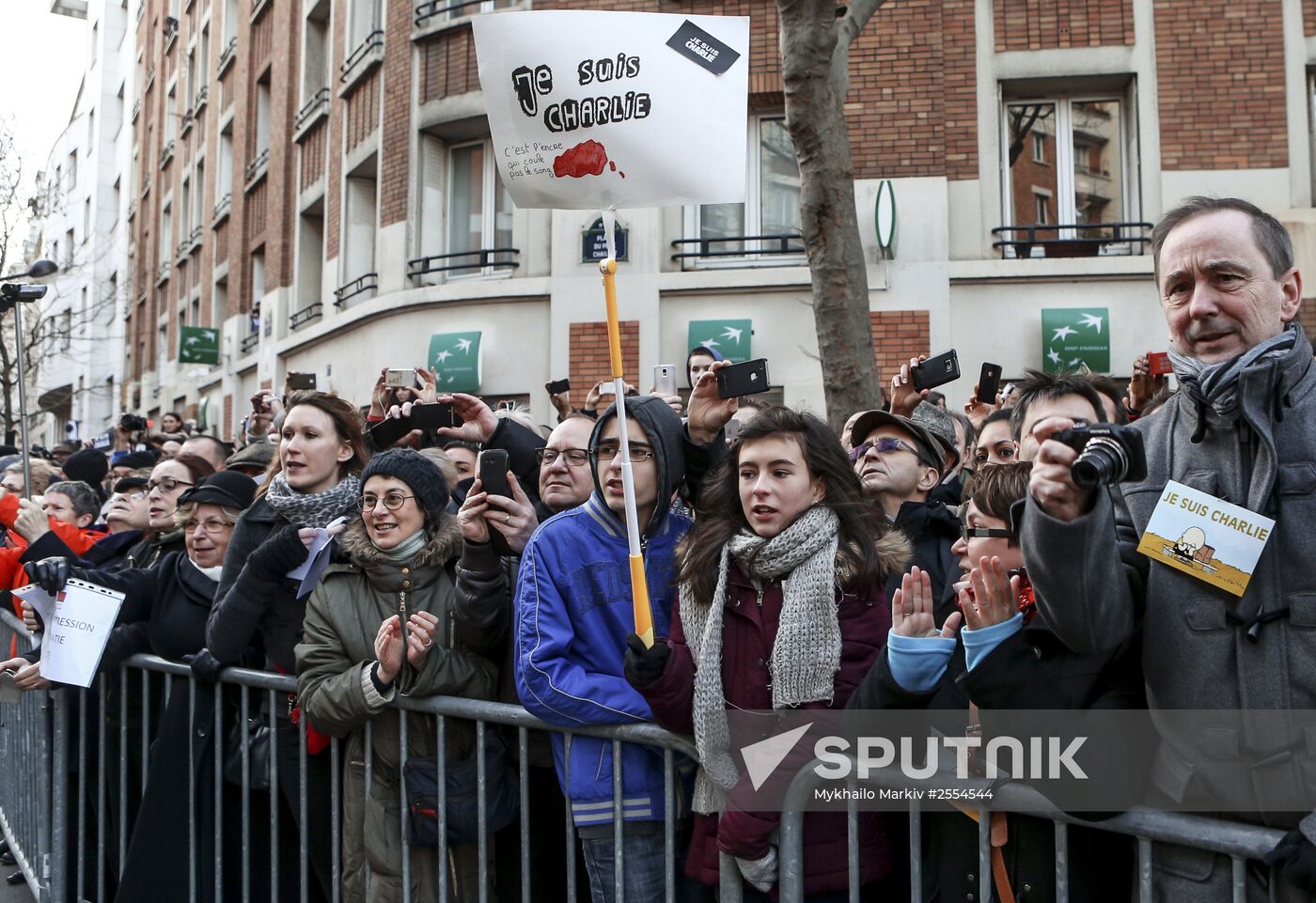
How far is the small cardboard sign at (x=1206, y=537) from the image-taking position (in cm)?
197

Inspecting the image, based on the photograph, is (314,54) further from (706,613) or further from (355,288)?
(706,613)

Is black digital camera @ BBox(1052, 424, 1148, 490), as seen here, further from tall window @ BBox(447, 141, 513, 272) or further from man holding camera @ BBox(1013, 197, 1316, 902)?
tall window @ BBox(447, 141, 513, 272)

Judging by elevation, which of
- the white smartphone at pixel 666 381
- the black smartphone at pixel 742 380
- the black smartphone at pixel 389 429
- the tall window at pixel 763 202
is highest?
the tall window at pixel 763 202

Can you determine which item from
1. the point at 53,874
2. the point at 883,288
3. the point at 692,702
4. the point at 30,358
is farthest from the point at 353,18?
the point at 30,358

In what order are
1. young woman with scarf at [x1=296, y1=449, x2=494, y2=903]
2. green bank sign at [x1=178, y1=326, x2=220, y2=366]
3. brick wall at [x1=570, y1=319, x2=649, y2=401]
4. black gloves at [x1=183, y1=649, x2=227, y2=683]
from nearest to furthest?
young woman with scarf at [x1=296, y1=449, x2=494, y2=903] < black gloves at [x1=183, y1=649, x2=227, y2=683] < brick wall at [x1=570, y1=319, x2=649, y2=401] < green bank sign at [x1=178, y1=326, x2=220, y2=366]

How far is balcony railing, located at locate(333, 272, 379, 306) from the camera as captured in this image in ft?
49.3

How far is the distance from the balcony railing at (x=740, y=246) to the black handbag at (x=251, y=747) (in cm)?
913

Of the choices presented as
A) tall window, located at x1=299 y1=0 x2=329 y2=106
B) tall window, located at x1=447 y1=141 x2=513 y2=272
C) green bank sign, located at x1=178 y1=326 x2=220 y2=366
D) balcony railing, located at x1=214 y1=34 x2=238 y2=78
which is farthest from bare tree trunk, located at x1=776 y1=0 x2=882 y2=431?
balcony railing, located at x1=214 y1=34 x2=238 y2=78

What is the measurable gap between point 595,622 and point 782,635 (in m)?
0.67

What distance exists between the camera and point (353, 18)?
16.0 m

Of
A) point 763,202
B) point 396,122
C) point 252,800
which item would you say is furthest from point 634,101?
point 396,122

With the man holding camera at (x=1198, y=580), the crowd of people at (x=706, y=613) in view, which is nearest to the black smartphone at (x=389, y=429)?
the crowd of people at (x=706, y=613)

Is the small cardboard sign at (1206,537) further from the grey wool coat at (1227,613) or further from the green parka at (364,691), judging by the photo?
the green parka at (364,691)

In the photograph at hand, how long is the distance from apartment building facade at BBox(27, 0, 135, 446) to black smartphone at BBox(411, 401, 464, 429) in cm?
2907
